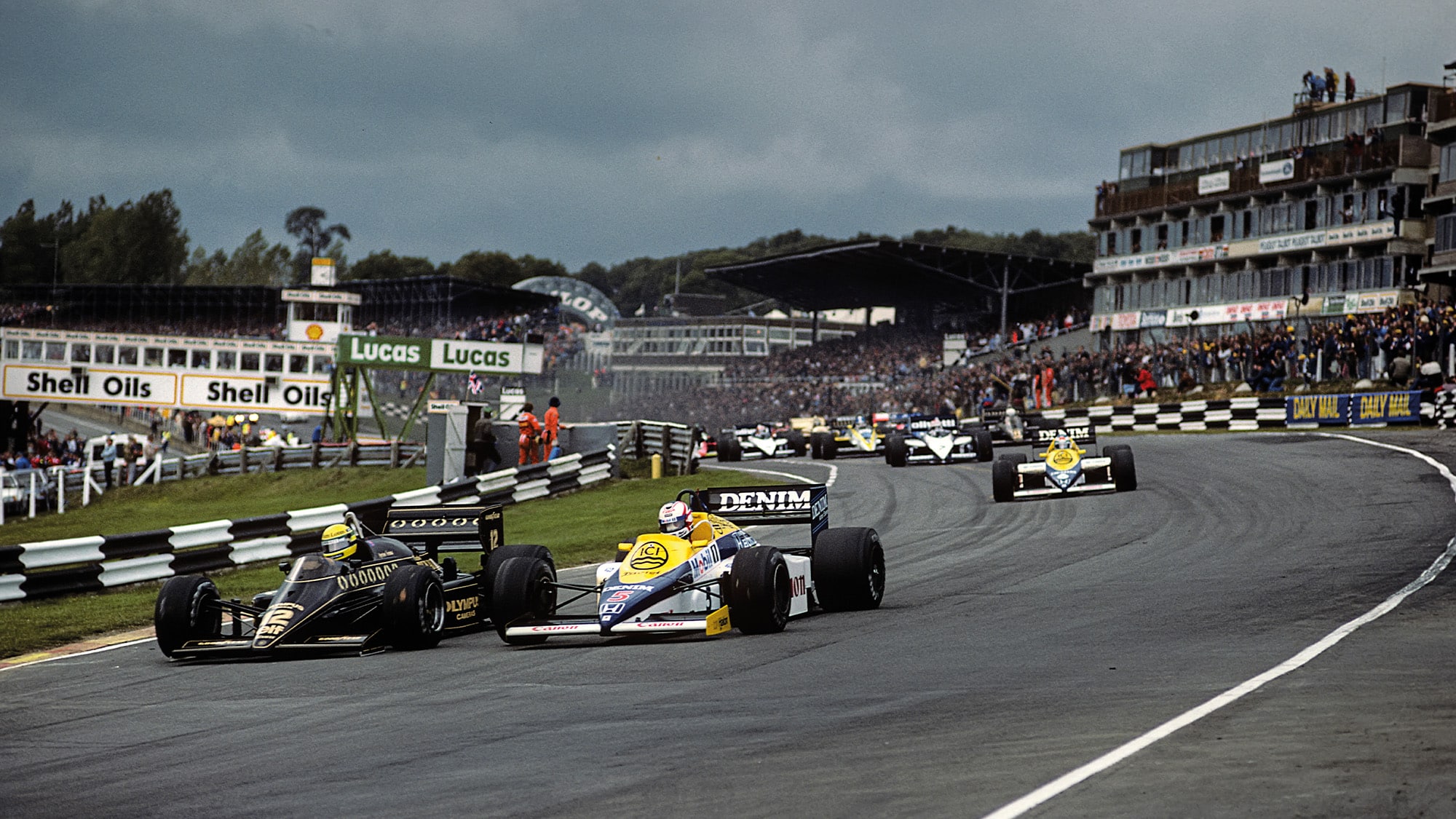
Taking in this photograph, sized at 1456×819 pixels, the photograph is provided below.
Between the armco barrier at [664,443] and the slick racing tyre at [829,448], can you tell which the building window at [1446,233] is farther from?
the armco barrier at [664,443]

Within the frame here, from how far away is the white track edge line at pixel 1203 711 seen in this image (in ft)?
18.6

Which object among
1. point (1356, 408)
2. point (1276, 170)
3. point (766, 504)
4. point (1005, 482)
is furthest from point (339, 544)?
point (1276, 170)

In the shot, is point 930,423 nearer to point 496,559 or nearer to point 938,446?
point 938,446

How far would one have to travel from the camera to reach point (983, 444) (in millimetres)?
30375

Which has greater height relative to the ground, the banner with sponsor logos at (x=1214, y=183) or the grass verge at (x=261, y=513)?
the banner with sponsor logos at (x=1214, y=183)

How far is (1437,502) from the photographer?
59.3 ft

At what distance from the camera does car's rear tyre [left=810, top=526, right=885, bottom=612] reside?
12.5m

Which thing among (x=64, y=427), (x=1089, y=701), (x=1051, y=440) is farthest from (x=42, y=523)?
(x=64, y=427)

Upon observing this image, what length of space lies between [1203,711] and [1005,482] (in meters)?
14.6

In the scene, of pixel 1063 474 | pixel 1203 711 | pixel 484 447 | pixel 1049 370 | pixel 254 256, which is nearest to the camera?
pixel 1203 711

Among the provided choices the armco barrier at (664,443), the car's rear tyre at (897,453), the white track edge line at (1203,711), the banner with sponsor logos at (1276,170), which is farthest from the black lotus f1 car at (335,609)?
the banner with sponsor logos at (1276,170)

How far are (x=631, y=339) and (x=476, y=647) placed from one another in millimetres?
75078

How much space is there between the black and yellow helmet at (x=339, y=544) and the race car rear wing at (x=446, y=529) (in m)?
1.29

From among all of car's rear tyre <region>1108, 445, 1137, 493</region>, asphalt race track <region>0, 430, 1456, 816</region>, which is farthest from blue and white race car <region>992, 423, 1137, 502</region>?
asphalt race track <region>0, 430, 1456, 816</region>
